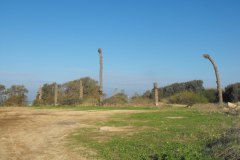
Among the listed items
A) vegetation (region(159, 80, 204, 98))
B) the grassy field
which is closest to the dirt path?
the grassy field

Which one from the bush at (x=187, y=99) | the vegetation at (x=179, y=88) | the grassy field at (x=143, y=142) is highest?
the vegetation at (x=179, y=88)

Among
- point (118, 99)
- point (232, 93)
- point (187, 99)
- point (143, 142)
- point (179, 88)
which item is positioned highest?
point (179, 88)

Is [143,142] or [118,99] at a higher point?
[118,99]

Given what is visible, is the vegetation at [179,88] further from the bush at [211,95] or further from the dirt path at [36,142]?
the dirt path at [36,142]

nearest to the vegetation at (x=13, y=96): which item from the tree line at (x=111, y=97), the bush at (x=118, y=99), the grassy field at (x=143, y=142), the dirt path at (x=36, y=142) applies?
the tree line at (x=111, y=97)

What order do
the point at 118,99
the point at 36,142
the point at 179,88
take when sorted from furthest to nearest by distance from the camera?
the point at 179,88
the point at 118,99
the point at 36,142

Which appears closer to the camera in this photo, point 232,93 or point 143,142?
point 143,142

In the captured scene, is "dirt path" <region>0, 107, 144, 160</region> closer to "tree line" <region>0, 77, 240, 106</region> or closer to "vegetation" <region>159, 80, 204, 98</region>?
"tree line" <region>0, 77, 240, 106</region>

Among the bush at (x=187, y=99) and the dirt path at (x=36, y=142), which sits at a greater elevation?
the bush at (x=187, y=99)

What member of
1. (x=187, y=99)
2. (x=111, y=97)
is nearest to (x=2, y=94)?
(x=111, y=97)

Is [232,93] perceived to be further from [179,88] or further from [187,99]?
[179,88]

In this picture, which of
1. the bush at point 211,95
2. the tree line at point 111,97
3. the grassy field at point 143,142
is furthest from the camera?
the bush at point 211,95

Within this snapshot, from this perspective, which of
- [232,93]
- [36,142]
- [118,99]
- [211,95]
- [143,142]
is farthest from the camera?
[211,95]

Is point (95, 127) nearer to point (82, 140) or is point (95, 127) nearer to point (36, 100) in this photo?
point (82, 140)
